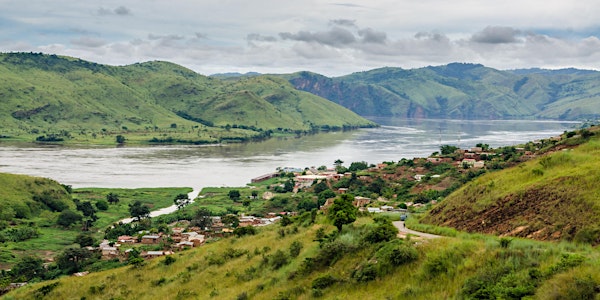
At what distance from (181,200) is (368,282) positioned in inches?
3055

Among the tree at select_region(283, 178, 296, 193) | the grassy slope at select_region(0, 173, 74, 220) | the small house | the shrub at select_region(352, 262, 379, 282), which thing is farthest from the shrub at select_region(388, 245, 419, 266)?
the tree at select_region(283, 178, 296, 193)

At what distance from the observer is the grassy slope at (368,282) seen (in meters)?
14.1

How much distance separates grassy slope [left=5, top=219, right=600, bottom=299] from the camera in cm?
1407

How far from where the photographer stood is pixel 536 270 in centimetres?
1423

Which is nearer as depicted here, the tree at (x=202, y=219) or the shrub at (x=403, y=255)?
the shrub at (x=403, y=255)

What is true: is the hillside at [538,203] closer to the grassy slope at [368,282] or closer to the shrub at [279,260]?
the grassy slope at [368,282]

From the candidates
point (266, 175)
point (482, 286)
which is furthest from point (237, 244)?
point (266, 175)

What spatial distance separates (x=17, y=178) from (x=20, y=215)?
12334 mm

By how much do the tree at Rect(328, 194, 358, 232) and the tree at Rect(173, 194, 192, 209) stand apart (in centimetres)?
6479

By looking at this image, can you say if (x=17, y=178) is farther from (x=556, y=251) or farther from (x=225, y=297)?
(x=556, y=251)

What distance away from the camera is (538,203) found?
21.2m

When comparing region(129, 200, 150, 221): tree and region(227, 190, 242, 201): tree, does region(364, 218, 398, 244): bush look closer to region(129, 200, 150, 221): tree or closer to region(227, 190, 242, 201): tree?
region(129, 200, 150, 221): tree

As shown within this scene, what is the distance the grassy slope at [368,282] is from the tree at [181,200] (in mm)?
56153

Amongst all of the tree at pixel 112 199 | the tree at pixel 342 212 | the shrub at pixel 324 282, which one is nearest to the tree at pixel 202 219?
the tree at pixel 112 199
